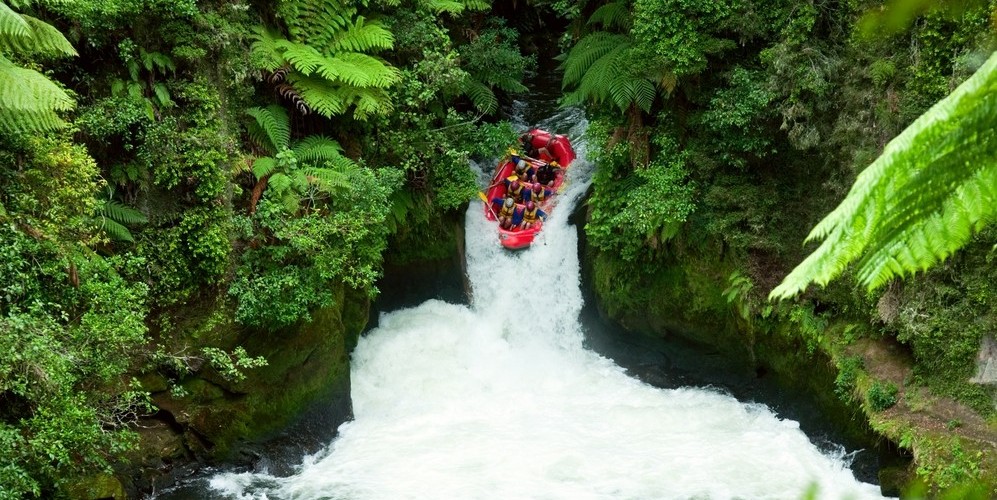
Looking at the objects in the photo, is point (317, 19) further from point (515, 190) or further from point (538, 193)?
point (538, 193)

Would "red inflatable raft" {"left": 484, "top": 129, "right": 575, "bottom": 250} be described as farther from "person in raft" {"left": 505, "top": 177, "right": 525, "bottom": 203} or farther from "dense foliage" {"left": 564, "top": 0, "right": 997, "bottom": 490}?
"dense foliage" {"left": 564, "top": 0, "right": 997, "bottom": 490}

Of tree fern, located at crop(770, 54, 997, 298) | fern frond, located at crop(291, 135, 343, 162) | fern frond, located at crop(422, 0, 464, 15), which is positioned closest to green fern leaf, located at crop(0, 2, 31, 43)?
fern frond, located at crop(291, 135, 343, 162)

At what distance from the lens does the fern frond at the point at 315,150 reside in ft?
37.1

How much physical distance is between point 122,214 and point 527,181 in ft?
21.5

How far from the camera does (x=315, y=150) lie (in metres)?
11.4

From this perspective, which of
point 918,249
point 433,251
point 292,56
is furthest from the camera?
point 433,251

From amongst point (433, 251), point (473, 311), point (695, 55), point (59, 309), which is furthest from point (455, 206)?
point (59, 309)

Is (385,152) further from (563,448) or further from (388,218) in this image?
(563,448)

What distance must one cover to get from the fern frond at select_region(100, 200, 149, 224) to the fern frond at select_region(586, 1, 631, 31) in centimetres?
700

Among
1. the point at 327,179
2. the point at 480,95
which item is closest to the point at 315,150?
the point at 327,179

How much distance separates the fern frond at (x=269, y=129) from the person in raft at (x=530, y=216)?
4029 millimetres

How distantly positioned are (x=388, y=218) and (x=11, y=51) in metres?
5.15

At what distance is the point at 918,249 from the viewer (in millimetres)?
1424

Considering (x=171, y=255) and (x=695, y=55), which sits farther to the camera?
(x=695, y=55)
